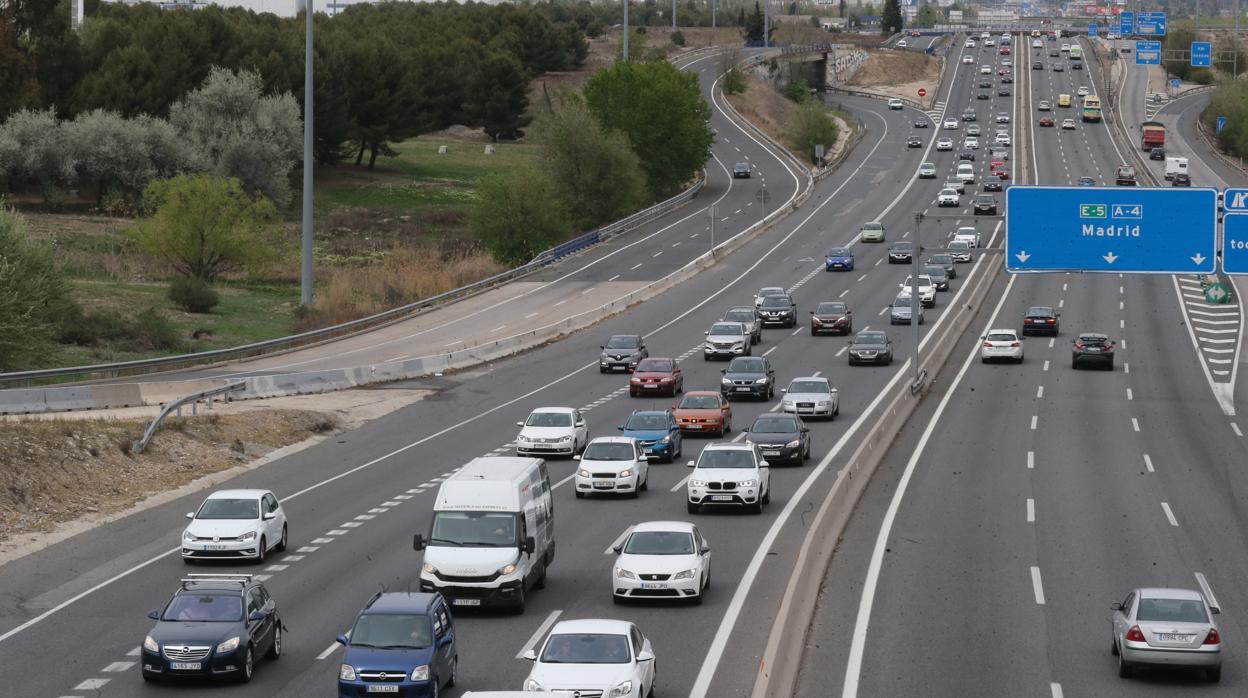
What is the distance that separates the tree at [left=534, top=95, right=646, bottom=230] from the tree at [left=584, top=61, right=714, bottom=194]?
39.2ft

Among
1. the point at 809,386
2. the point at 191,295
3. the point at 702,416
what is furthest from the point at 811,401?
the point at 191,295

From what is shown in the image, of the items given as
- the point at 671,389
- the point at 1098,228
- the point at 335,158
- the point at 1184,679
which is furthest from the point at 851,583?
the point at 335,158

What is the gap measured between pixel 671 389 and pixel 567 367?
25.2 feet

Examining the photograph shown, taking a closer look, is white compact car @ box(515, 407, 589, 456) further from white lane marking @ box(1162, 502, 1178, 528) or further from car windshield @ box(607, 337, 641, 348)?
car windshield @ box(607, 337, 641, 348)

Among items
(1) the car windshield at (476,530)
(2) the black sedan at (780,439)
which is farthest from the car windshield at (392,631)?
(2) the black sedan at (780,439)

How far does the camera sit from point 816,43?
198 metres

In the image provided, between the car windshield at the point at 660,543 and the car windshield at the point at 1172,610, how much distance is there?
22.9ft

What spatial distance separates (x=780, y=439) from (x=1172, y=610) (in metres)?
17.6

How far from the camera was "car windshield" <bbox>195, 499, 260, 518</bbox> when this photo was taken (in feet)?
93.1

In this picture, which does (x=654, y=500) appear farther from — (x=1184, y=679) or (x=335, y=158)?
(x=335, y=158)

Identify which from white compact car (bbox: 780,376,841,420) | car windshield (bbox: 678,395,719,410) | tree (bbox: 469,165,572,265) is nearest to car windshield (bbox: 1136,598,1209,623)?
car windshield (bbox: 678,395,719,410)

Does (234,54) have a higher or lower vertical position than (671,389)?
higher

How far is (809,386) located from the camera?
4659 centimetres

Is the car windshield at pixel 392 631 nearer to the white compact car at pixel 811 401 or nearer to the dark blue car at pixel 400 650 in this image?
the dark blue car at pixel 400 650
